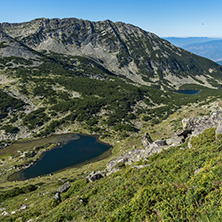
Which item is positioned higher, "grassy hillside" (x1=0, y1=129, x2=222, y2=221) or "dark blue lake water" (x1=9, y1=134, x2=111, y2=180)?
"grassy hillside" (x1=0, y1=129, x2=222, y2=221)

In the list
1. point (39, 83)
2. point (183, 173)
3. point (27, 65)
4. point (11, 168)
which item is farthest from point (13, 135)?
point (27, 65)

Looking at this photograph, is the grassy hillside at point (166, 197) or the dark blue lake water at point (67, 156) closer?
the grassy hillside at point (166, 197)

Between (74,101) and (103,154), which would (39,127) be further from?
(103,154)

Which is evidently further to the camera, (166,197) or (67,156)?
(67,156)

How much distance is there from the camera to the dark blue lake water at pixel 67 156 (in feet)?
189

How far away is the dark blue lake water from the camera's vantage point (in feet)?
189

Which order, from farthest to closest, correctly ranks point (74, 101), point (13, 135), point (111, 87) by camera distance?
point (111, 87) < point (74, 101) < point (13, 135)

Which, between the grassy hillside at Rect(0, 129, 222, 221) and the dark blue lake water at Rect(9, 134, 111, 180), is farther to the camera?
the dark blue lake water at Rect(9, 134, 111, 180)

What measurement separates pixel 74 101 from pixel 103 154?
57565mm

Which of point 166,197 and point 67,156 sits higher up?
point 166,197

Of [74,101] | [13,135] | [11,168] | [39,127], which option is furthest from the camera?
[74,101]

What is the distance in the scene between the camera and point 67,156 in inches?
2699

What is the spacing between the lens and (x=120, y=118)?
340 ft

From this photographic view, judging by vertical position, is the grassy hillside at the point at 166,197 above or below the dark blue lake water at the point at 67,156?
above
